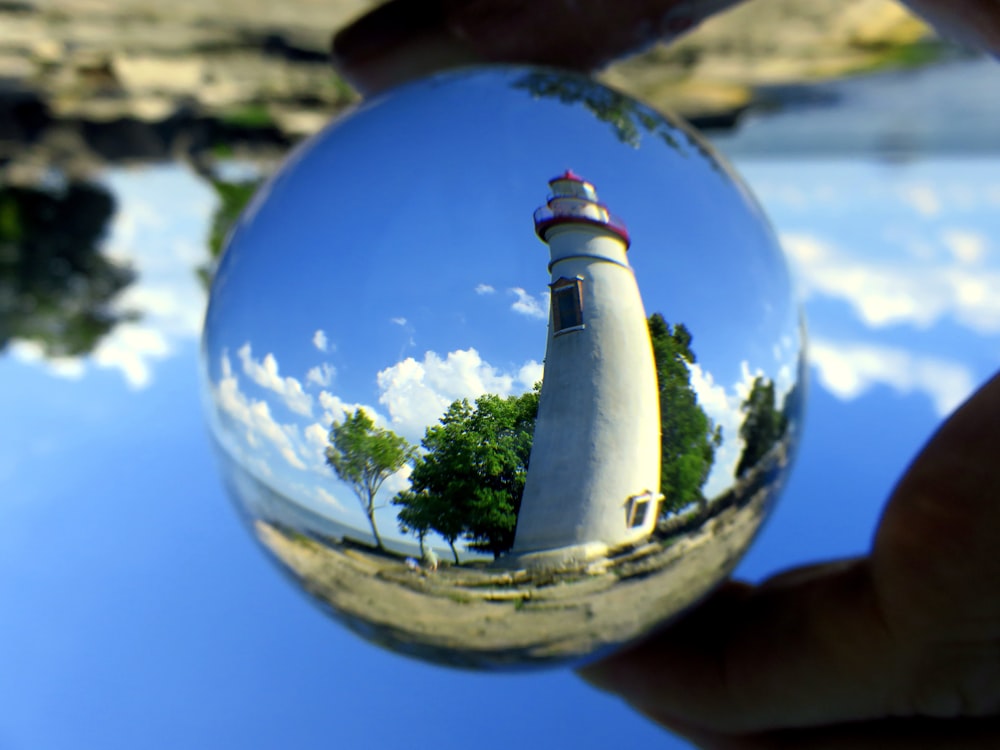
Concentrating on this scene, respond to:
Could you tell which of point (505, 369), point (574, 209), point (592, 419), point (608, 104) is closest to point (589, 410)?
point (592, 419)

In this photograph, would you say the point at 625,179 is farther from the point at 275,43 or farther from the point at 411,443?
the point at 275,43

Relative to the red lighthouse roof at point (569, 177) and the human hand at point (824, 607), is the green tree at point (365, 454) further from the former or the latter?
the human hand at point (824, 607)

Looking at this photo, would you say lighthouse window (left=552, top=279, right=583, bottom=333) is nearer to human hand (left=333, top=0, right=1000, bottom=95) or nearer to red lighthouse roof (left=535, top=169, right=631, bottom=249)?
red lighthouse roof (left=535, top=169, right=631, bottom=249)

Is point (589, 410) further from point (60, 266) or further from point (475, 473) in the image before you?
point (60, 266)

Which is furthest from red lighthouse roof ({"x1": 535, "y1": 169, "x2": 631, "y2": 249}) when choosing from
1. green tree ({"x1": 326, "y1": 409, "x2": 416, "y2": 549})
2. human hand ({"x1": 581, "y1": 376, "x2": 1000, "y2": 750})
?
human hand ({"x1": 581, "y1": 376, "x2": 1000, "y2": 750})

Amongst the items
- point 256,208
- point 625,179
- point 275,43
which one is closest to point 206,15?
point 275,43
